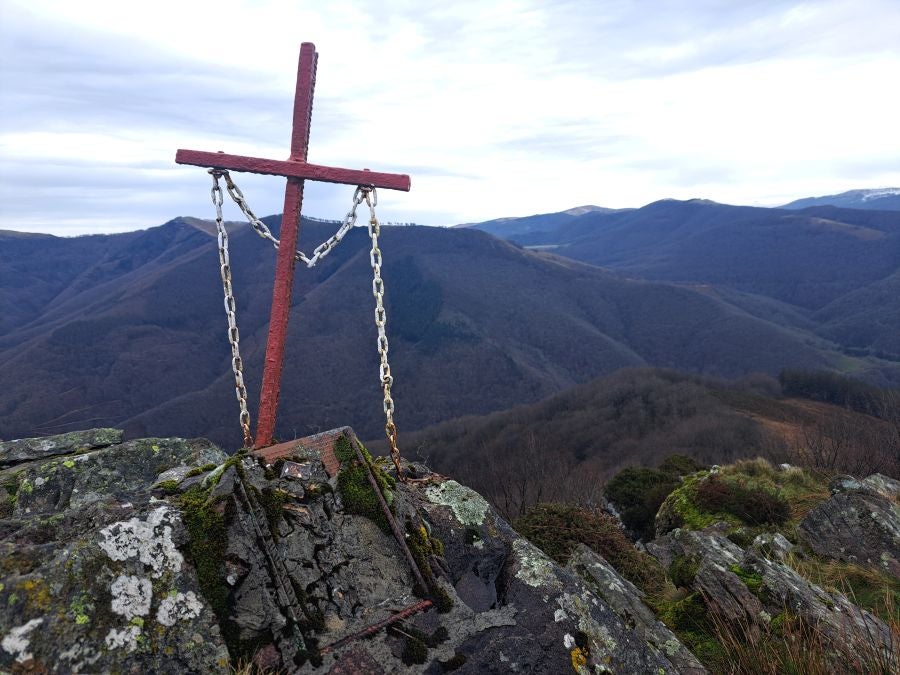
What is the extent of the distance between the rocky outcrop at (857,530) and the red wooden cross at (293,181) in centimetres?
984

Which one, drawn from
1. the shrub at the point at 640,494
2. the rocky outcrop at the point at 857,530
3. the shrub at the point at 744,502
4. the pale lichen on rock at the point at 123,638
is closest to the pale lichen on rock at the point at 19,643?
the pale lichen on rock at the point at 123,638

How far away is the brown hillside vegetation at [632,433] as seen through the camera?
1873 inches

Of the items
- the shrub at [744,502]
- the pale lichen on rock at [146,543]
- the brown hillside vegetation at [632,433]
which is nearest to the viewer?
the pale lichen on rock at [146,543]

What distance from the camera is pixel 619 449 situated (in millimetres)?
76000

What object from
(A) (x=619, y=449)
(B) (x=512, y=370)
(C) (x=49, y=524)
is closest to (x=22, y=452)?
(C) (x=49, y=524)

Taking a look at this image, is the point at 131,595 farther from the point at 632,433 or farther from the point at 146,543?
the point at 632,433

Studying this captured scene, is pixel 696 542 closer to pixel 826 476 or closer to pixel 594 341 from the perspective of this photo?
pixel 826 476

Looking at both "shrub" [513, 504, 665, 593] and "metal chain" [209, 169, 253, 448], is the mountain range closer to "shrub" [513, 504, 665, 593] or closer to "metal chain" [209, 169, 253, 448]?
"shrub" [513, 504, 665, 593]

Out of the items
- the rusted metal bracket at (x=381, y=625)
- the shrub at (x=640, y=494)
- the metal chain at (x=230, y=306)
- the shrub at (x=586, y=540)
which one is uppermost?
the metal chain at (x=230, y=306)

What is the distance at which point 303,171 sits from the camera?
5.32 meters

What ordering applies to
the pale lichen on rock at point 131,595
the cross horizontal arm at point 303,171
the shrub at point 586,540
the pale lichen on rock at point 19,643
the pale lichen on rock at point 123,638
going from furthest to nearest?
the shrub at point 586,540 → the cross horizontal arm at point 303,171 → the pale lichen on rock at point 131,595 → the pale lichen on rock at point 123,638 → the pale lichen on rock at point 19,643

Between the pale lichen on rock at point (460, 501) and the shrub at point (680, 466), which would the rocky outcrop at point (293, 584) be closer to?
the pale lichen on rock at point (460, 501)

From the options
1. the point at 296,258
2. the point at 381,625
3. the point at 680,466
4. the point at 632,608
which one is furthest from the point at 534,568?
the point at 680,466

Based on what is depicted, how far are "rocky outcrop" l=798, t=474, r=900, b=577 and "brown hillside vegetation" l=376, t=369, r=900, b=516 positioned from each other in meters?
28.0
